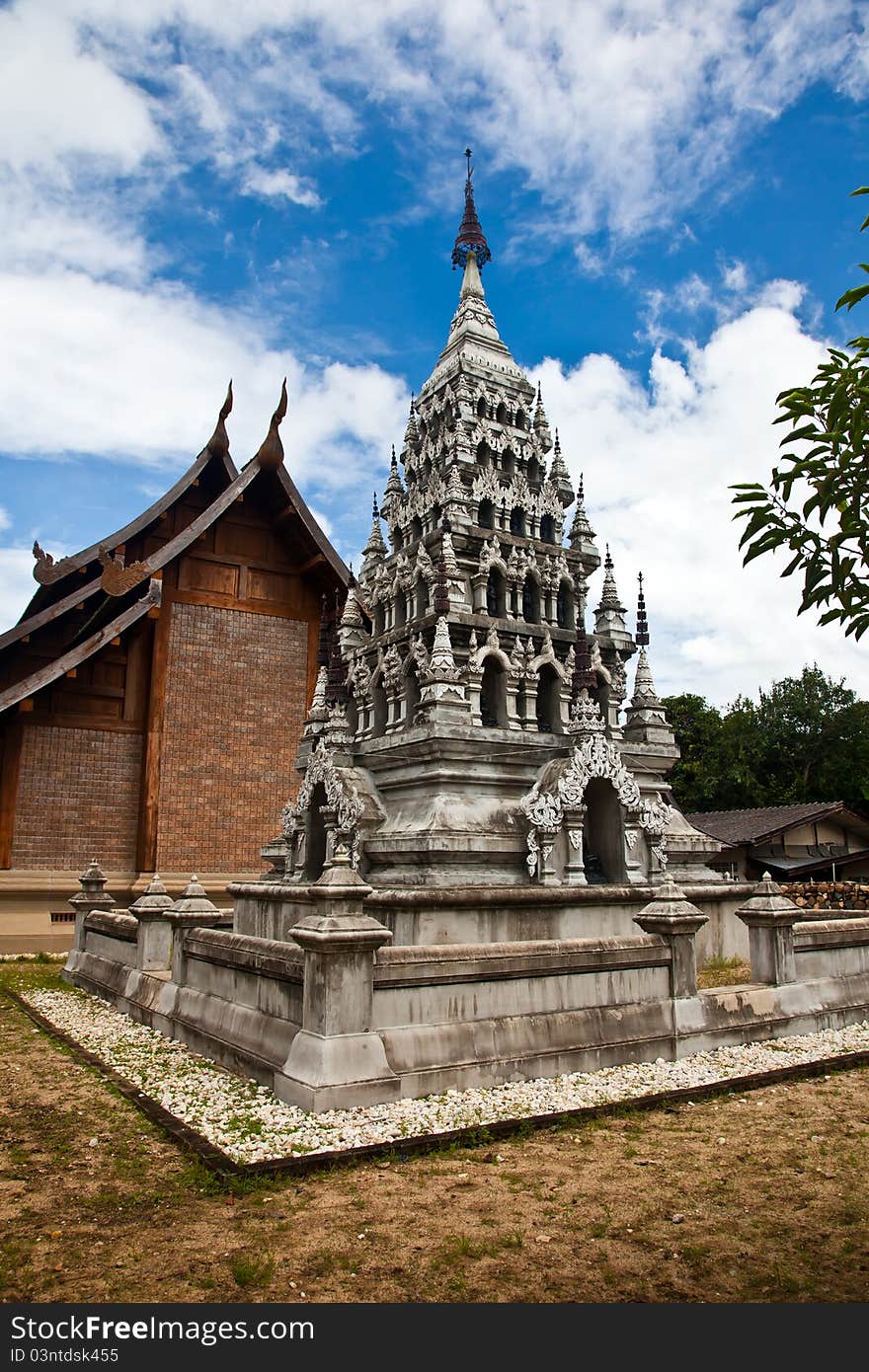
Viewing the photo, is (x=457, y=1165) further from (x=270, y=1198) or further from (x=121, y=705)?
(x=121, y=705)

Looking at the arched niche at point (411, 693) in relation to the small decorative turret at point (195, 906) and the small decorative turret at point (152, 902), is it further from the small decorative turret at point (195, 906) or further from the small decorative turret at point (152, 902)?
the small decorative turret at point (195, 906)

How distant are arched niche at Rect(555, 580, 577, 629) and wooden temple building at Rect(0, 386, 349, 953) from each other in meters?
7.00

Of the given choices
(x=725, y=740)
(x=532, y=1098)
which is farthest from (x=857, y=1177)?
(x=725, y=740)

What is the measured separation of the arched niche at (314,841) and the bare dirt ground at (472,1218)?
963 cm

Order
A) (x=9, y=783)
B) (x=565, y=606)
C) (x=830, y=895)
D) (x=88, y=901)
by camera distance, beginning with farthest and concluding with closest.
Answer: (x=830, y=895), (x=9, y=783), (x=565, y=606), (x=88, y=901)

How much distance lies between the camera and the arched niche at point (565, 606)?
62.6 ft

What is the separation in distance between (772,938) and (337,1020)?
6290mm

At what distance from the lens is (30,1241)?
5383 millimetres

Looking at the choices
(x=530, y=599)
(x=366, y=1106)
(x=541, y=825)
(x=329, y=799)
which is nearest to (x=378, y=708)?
(x=329, y=799)

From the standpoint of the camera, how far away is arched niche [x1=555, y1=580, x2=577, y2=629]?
19094 millimetres

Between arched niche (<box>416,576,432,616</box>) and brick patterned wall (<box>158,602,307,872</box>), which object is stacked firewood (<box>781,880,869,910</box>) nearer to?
brick patterned wall (<box>158,602,307,872</box>)

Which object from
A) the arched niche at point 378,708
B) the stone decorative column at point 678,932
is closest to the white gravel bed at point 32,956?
the arched niche at point 378,708

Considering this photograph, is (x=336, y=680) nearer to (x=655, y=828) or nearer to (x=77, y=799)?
(x=655, y=828)

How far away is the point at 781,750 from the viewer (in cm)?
5244
